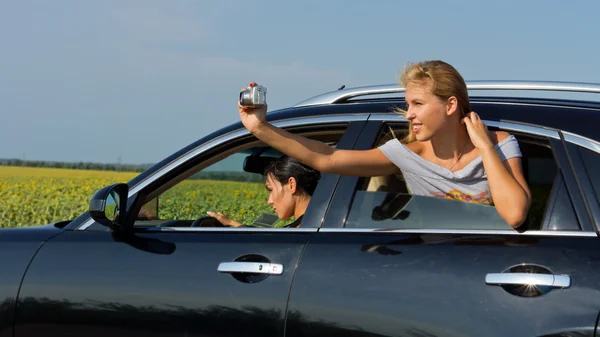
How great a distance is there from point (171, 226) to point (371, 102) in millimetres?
974

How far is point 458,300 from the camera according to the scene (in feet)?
10.7

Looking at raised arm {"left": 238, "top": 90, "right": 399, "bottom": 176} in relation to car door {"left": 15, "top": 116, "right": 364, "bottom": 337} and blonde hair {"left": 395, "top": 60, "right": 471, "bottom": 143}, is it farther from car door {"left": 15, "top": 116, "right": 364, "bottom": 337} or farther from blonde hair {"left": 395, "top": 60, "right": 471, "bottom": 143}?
blonde hair {"left": 395, "top": 60, "right": 471, "bottom": 143}

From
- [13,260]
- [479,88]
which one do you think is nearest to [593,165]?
[479,88]

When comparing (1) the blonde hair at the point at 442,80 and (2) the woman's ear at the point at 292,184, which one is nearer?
(1) the blonde hair at the point at 442,80

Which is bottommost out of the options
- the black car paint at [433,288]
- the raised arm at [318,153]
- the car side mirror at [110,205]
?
the black car paint at [433,288]

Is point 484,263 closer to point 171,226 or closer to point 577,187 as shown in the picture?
point 577,187

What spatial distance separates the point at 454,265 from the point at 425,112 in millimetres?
747

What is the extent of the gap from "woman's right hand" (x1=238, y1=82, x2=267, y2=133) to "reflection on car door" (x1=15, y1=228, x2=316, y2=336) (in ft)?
1.30

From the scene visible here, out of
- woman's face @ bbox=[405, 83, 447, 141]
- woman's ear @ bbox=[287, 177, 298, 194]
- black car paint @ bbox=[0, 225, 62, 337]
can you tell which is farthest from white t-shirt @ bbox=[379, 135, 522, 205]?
black car paint @ bbox=[0, 225, 62, 337]

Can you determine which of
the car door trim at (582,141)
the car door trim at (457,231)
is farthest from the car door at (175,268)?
the car door trim at (582,141)

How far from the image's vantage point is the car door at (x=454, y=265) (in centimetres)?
313

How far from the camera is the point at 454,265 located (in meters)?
3.35

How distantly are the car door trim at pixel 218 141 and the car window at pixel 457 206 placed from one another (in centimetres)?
24

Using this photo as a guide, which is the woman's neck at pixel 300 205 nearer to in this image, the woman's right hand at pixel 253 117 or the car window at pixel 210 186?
the car window at pixel 210 186
